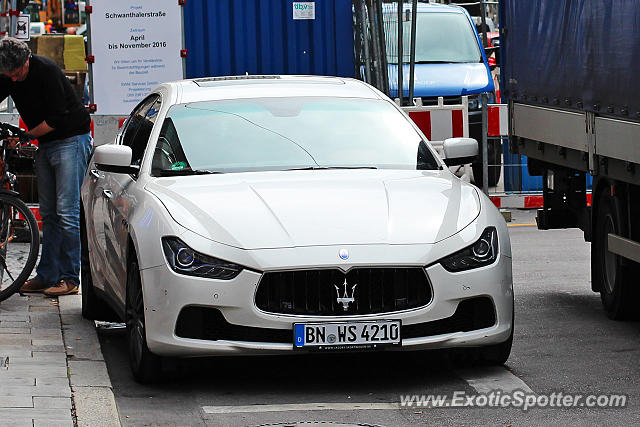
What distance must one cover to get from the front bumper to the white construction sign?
7.85 m

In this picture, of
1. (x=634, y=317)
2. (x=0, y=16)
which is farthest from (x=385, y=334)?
(x=0, y=16)

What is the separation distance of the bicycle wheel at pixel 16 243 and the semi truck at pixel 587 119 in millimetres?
3636

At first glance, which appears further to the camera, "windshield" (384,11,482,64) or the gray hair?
"windshield" (384,11,482,64)

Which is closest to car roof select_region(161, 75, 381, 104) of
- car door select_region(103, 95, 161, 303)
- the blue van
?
car door select_region(103, 95, 161, 303)

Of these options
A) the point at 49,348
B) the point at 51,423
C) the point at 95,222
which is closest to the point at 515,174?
the point at 95,222

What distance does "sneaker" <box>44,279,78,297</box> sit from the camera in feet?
33.1

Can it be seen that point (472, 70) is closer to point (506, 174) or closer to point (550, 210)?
point (506, 174)

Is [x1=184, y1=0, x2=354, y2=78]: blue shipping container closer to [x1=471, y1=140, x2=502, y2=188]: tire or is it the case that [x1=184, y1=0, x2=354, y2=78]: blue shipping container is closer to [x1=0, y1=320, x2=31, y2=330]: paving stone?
[x1=471, y1=140, x2=502, y2=188]: tire

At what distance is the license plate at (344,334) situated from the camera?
6746mm

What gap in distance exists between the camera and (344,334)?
266 inches

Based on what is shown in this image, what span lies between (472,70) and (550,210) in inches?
301

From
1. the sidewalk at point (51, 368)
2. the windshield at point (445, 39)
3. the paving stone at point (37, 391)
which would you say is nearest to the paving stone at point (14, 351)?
the sidewalk at point (51, 368)

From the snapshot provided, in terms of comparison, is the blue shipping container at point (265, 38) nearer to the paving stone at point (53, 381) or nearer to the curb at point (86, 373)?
the curb at point (86, 373)

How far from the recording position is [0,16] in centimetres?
1725
